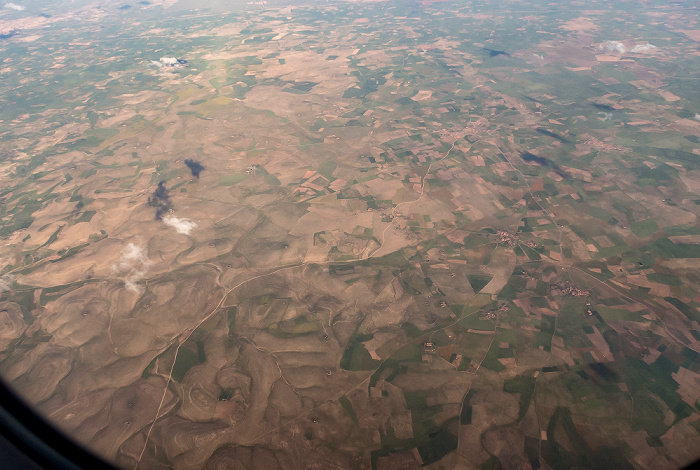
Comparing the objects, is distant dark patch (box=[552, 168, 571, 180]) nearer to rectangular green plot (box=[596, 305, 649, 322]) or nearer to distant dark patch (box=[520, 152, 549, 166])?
distant dark patch (box=[520, 152, 549, 166])

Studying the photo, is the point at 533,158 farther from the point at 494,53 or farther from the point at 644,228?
the point at 494,53

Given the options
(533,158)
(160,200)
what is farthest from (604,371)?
(160,200)

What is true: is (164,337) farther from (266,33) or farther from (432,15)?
(432,15)

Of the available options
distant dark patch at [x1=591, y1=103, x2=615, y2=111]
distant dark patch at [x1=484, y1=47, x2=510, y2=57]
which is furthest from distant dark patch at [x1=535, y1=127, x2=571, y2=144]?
distant dark patch at [x1=484, y1=47, x2=510, y2=57]

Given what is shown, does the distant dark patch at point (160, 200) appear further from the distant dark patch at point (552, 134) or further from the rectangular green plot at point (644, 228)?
the distant dark patch at point (552, 134)

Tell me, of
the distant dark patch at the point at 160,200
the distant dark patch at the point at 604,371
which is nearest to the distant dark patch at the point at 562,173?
the distant dark patch at the point at 604,371

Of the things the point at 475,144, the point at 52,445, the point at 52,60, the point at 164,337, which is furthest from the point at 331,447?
the point at 52,60

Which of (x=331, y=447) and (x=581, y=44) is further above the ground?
(x=581, y=44)
